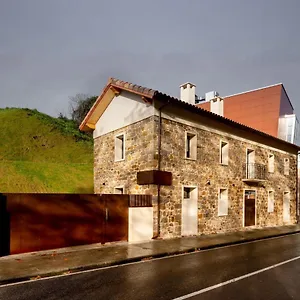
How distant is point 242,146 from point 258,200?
3.97 meters

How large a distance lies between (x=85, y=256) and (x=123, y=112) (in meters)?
8.08

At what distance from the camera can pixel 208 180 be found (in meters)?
15.0

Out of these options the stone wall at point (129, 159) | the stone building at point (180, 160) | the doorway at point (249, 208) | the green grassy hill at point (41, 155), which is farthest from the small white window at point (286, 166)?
the green grassy hill at point (41, 155)

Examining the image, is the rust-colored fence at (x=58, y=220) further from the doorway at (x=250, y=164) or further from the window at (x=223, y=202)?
the doorway at (x=250, y=164)

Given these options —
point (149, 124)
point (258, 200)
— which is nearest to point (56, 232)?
point (149, 124)

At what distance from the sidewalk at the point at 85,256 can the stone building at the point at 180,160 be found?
176cm

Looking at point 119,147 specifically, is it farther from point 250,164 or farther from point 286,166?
point 286,166

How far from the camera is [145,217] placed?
12.1 metres

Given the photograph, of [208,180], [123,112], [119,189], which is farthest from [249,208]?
[123,112]

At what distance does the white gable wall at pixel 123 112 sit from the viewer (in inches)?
530

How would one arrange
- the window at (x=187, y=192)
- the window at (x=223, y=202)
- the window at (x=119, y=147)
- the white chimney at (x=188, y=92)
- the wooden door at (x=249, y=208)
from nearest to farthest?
1. the window at (x=187, y=192)
2. the window at (x=119, y=147)
3. the window at (x=223, y=202)
4. the white chimney at (x=188, y=92)
5. the wooden door at (x=249, y=208)

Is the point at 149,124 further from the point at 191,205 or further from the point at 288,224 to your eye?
the point at 288,224

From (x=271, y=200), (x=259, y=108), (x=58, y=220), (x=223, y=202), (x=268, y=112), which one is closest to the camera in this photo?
(x=58, y=220)

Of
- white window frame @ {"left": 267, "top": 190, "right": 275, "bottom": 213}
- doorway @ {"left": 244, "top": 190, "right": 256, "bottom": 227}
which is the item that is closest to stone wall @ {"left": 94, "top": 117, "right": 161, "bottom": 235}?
doorway @ {"left": 244, "top": 190, "right": 256, "bottom": 227}
